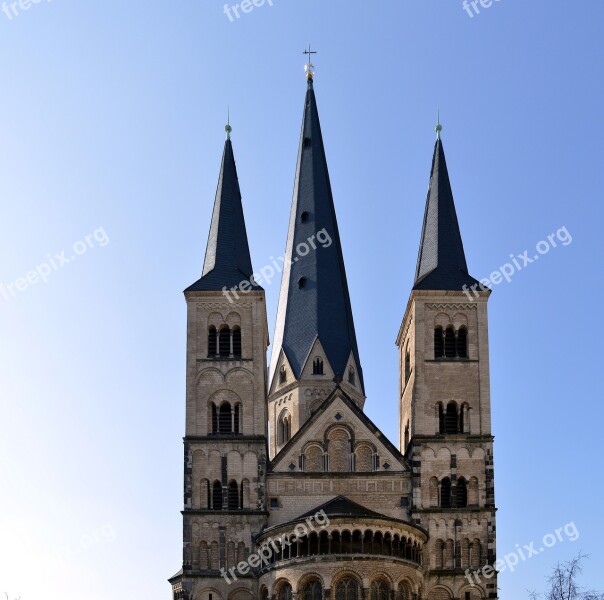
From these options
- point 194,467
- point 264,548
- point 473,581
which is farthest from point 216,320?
point 473,581

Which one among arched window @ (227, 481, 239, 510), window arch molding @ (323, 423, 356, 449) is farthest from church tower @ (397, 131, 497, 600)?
arched window @ (227, 481, 239, 510)

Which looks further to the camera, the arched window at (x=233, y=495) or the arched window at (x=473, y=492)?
the arched window at (x=473, y=492)

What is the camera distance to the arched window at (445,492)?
55375mm

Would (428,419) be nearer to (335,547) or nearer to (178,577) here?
(335,547)

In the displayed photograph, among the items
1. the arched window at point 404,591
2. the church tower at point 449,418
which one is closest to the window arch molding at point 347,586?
the arched window at point 404,591

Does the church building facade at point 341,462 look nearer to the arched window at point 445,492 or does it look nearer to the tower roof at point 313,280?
the arched window at point 445,492

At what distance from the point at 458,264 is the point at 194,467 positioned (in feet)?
46.6

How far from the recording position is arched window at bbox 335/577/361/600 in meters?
51.6

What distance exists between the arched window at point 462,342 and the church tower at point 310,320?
679 centimetres

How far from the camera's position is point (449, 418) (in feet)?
186

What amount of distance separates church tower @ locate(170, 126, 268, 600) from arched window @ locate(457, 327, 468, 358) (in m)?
8.02

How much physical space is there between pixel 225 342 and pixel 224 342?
0.05m

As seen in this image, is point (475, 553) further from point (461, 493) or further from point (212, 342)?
point (212, 342)

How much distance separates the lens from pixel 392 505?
55219 mm
